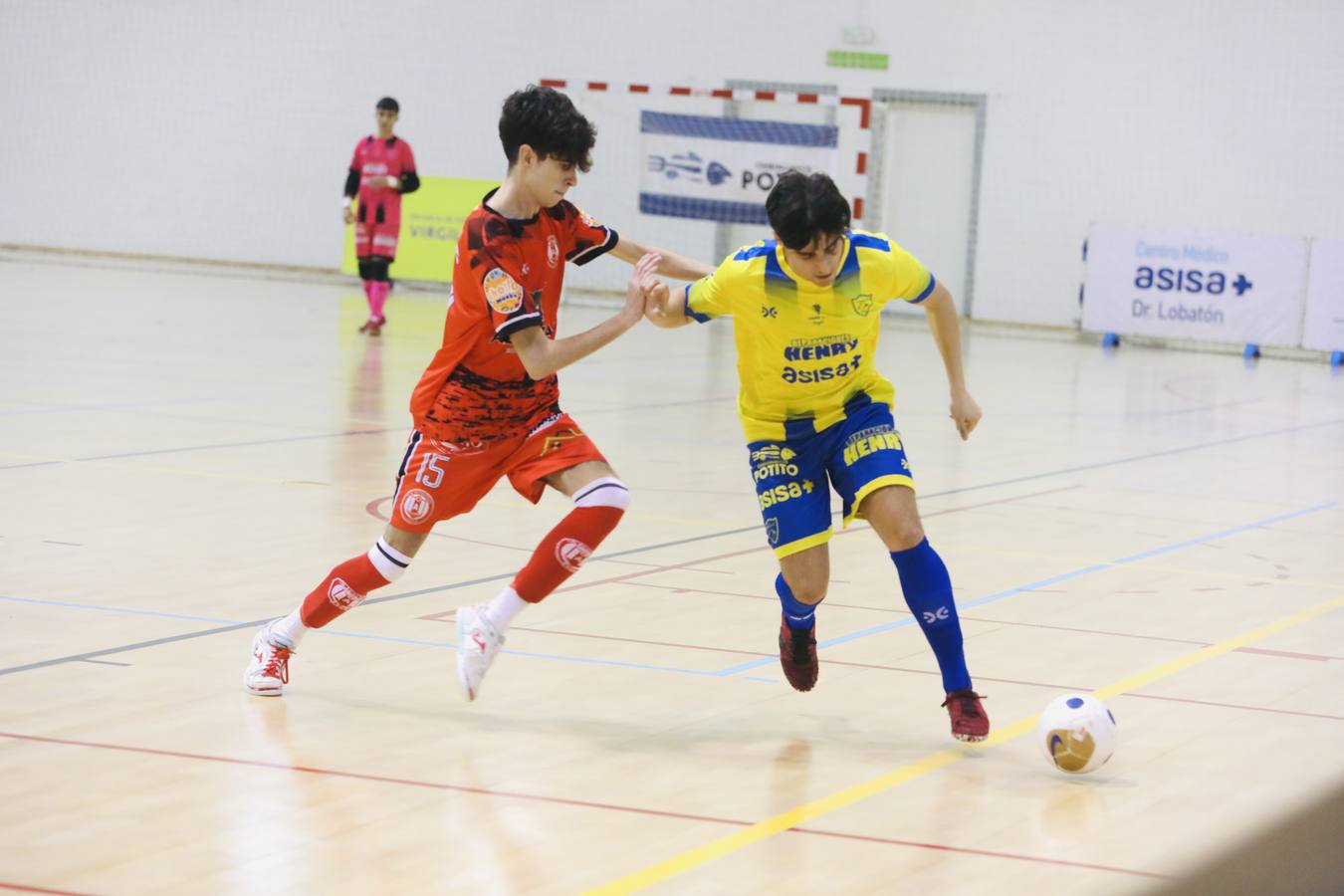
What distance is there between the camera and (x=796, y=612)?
4.61m

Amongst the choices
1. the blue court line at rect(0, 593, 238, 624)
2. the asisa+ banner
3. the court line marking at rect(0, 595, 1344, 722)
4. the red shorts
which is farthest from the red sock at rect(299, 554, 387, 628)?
the asisa+ banner

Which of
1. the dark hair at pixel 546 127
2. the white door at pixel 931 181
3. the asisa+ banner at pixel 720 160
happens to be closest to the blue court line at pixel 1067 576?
the dark hair at pixel 546 127

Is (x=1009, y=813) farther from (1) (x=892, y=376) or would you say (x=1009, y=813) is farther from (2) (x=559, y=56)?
(2) (x=559, y=56)

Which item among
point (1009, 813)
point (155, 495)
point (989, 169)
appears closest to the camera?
point (1009, 813)

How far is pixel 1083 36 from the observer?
20281mm

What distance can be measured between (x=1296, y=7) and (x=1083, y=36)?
7.67 ft

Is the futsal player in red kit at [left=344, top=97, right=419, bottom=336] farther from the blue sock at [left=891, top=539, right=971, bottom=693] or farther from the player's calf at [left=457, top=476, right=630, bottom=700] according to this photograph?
the blue sock at [left=891, top=539, right=971, bottom=693]

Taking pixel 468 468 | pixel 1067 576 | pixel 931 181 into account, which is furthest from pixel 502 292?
pixel 931 181

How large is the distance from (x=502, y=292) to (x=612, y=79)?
1852 cm

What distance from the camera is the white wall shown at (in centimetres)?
1955

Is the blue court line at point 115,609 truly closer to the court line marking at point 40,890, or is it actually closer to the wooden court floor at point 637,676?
the wooden court floor at point 637,676

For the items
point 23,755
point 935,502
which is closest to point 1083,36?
point 935,502

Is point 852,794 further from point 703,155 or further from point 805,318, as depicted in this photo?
point 703,155

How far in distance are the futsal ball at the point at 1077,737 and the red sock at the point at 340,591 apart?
67.9 inches
